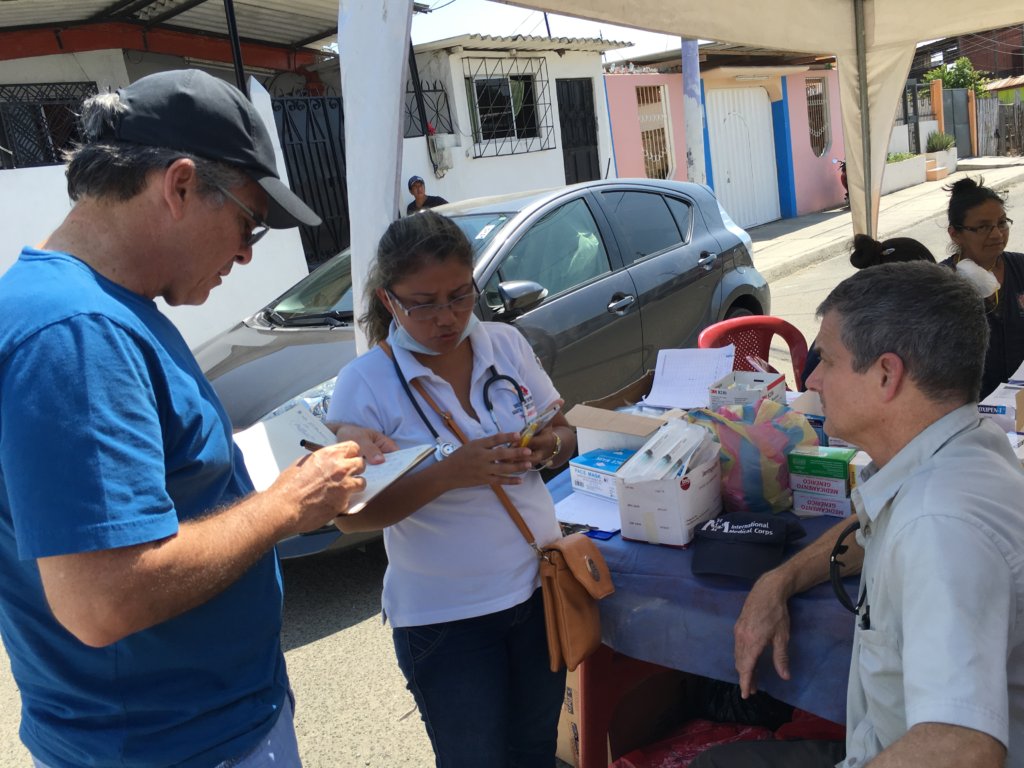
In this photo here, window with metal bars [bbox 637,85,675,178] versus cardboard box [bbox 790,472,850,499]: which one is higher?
window with metal bars [bbox 637,85,675,178]

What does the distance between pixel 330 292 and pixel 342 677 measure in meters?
2.28

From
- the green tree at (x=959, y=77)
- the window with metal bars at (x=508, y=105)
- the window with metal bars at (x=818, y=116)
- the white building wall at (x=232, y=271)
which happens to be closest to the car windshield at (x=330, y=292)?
the white building wall at (x=232, y=271)

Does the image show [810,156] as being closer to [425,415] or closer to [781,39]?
[781,39]

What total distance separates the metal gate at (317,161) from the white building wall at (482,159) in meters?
0.86

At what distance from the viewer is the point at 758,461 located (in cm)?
212

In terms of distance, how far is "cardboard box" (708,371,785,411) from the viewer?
8.51 feet

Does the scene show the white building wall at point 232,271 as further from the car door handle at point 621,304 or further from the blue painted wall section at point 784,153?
the blue painted wall section at point 784,153

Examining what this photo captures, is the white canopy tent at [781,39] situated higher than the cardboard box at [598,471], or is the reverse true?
the white canopy tent at [781,39]

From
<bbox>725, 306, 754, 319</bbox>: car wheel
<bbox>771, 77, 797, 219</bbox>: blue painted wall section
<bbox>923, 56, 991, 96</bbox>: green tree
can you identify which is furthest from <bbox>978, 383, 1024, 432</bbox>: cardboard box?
<bbox>923, 56, 991, 96</bbox>: green tree

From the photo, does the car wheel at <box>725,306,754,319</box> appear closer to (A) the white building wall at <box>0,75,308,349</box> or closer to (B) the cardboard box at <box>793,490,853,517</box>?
(B) the cardboard box at <box>793,490,853,517</box>

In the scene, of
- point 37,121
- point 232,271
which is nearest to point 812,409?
point 232,271

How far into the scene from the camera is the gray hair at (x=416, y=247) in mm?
1915

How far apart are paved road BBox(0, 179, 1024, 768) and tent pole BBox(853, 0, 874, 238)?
8.93 feet

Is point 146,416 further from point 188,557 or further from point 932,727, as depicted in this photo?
point 932,727
